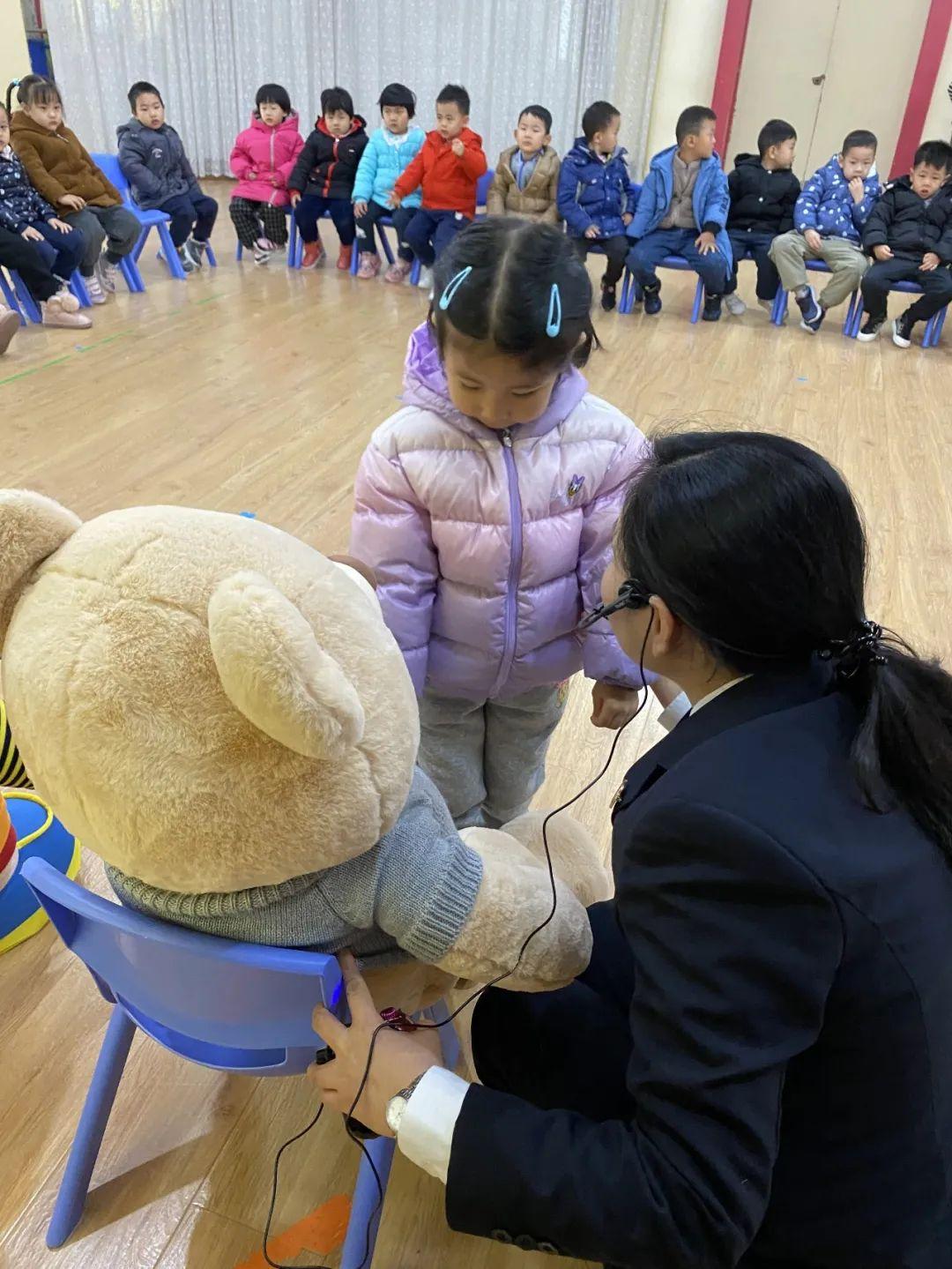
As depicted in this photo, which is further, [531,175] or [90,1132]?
[531,175]

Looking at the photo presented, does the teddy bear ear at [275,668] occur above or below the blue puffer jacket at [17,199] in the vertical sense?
above

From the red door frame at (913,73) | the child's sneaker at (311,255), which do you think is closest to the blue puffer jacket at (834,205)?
the red door frame at (913,73)

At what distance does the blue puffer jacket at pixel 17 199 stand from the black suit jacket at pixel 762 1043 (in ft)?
14.4

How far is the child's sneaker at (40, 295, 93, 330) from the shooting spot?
13.3 feet

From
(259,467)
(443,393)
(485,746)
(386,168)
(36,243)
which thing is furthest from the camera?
(386,168)

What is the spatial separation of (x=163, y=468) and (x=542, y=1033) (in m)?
2.33

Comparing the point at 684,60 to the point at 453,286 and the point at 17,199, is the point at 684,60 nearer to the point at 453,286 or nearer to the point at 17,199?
the point at 17,199

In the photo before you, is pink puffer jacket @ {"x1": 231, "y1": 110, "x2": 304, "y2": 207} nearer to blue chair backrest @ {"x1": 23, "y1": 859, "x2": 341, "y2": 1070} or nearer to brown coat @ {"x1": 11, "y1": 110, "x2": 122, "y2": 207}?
brown coat @ {"x1": 11, "y1": 110, "x2": 122, "y2": 207}

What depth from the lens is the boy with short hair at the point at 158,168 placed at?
15.4 ft

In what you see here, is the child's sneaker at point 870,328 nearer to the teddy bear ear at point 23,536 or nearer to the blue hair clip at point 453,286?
the blue hair clip at point 453,286

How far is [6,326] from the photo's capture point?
3412 mm

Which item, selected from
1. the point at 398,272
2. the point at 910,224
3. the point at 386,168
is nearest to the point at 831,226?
the point at 910,224

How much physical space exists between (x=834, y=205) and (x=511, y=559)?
173 inches

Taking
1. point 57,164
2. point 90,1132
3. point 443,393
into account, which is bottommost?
point 90,1132
